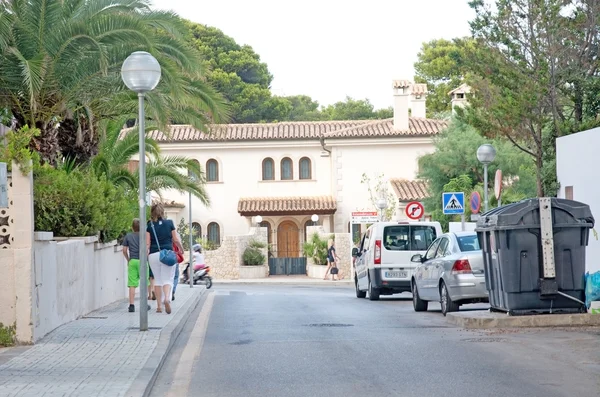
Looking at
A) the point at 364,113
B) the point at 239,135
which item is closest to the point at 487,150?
the point at 239,135

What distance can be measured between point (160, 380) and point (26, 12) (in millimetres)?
11695

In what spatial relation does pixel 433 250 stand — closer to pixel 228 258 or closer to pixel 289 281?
pixel 289 281

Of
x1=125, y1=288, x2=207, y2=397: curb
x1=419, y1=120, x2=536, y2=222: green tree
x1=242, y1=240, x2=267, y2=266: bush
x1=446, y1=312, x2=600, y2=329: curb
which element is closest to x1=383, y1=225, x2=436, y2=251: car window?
x1=125, y1=288, x2=207, y2=397: curb

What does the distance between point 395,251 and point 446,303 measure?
6.87m

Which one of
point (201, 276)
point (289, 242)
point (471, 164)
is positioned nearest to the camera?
point (201, 276)

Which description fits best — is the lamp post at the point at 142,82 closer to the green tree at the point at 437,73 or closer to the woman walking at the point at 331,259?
the woman walking at the point at 331,259

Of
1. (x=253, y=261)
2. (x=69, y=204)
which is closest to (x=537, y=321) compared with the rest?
(x=69, y=204)

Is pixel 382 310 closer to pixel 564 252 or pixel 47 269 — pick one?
pixel 564 252

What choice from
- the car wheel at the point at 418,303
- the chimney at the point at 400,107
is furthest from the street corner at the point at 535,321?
the chimney at the point at 400,107

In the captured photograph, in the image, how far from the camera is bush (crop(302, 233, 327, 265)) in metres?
54.1

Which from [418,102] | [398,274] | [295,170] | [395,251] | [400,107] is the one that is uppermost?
[418,102]

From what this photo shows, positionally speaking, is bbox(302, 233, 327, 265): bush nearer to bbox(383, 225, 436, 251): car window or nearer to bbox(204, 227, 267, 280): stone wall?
bbox(204, 227, 267, 280): stone wall

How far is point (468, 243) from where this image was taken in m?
19.7

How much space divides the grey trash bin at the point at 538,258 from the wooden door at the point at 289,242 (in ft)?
145
